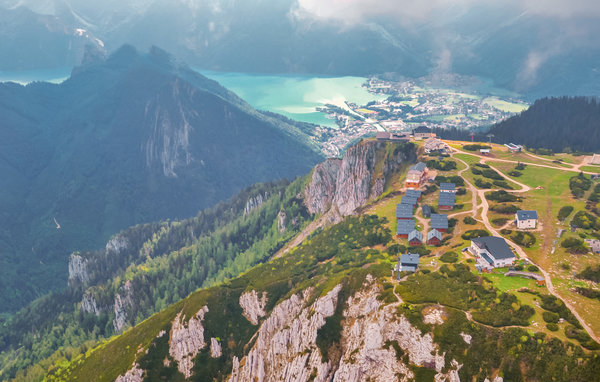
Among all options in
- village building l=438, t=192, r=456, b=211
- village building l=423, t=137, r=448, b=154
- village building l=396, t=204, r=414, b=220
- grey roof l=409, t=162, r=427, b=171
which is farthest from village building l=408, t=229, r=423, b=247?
village building l=423, t=137, r=448, b=154

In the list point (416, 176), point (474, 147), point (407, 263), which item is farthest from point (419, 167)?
point (407, 263)

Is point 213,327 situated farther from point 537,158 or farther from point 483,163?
point 537,158

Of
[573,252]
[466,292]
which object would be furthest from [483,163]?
[466,292]

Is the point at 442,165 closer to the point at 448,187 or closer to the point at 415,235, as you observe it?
the point at 448,187

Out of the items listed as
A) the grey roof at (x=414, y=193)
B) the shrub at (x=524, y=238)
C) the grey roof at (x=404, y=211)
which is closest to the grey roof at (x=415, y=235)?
the grey roof at (x=404, y=211)

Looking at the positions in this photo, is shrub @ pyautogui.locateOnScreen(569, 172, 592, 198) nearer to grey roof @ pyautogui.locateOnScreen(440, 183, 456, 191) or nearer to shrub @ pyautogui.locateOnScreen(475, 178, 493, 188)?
shrub @ pyautogui.locateOnScreen(475, 178, 493, 188)

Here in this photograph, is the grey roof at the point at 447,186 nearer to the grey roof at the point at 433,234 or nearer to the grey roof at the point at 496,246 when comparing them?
the grey roof at the point at 433,234

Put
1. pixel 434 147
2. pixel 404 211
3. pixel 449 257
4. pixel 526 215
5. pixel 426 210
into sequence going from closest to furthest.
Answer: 1. pixel 449 257
2. pixel 526 215
3. pixel 426 210
4. pixel 404 211
5. pixel 434 147

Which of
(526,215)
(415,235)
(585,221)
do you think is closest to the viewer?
(585,221)
